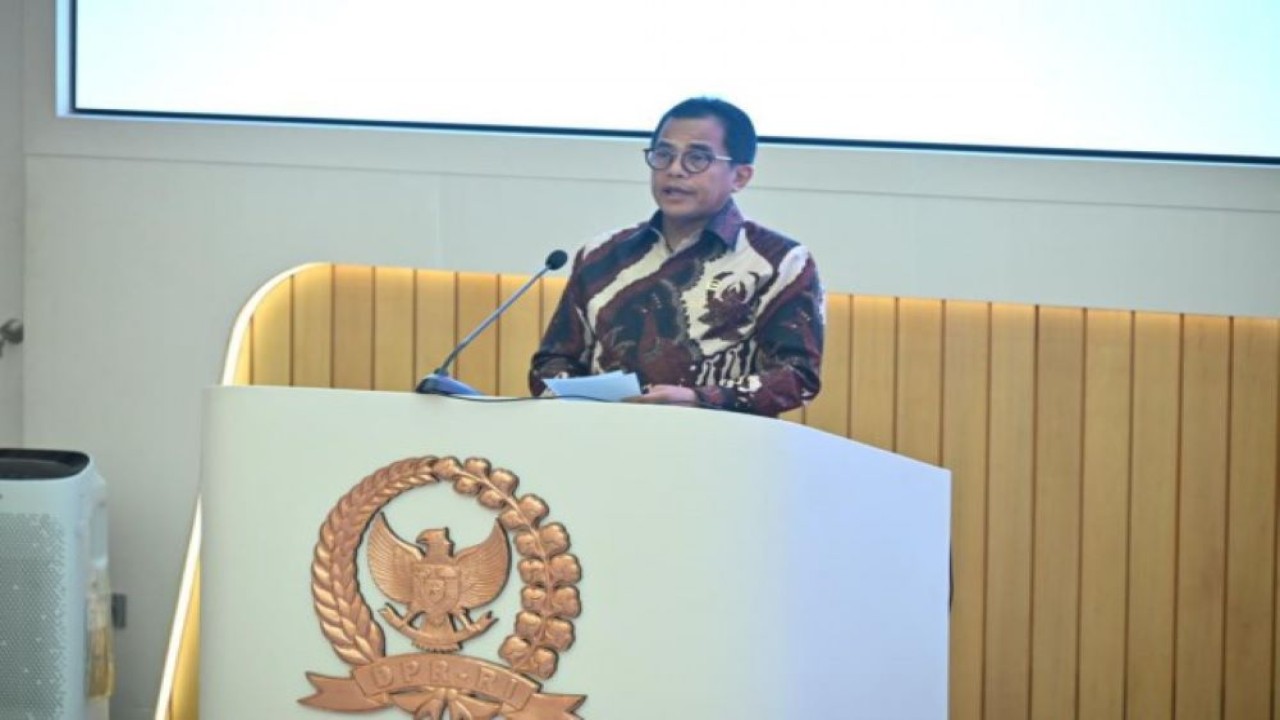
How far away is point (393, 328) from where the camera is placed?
518 cm

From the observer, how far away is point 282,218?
16.7 feet

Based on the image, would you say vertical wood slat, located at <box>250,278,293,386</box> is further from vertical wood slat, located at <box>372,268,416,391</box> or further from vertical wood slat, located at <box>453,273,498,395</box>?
vertical wood slat, located at <box>453,273,498,395</box>

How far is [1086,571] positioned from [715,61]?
5.06ft

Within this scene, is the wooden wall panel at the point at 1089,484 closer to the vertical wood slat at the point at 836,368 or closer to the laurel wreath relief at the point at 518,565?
the vertical wood slat at the point at 836,368

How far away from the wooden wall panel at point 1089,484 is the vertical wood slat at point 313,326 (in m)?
0.60

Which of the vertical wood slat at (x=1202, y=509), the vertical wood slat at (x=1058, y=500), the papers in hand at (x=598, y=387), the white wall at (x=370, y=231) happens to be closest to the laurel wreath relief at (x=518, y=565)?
the papers in hand at (x=598, y=387)

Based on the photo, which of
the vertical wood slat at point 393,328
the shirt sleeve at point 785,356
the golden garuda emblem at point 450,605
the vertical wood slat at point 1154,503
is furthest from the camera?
the vertical wood slat at point 393,328

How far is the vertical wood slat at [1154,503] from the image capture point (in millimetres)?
4895

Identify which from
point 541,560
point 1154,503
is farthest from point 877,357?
point 541,560

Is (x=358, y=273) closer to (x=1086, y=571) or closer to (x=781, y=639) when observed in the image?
(x=1086, y=571)

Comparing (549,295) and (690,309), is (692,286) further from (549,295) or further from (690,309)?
(549,295)

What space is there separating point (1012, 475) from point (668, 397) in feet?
6.56

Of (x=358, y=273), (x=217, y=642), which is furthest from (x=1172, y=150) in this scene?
(x=217, y=642)

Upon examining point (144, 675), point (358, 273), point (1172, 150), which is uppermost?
point (1172, 150)
